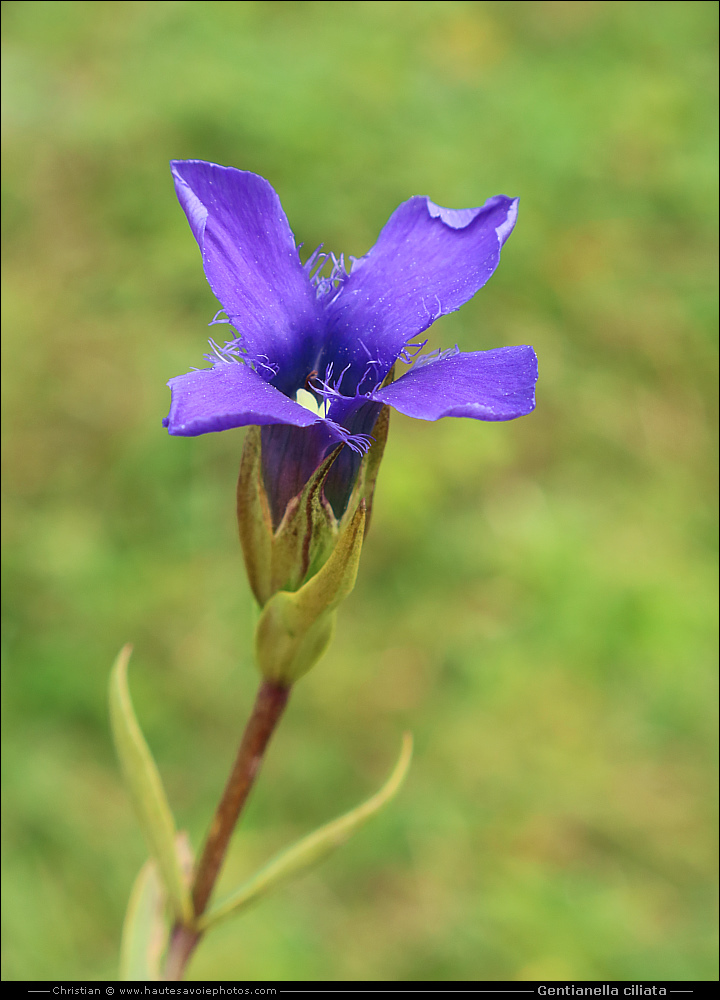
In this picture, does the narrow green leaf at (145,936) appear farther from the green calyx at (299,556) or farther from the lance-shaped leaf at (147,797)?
the green calyx at (299,556)

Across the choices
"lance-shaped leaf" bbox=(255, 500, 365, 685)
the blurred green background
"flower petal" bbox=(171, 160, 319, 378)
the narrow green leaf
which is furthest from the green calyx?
the blurred green background

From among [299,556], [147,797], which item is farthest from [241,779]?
[299,556]

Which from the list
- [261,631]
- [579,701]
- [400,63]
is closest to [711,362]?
[579,701]

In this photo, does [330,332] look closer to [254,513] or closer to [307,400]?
[307,400]

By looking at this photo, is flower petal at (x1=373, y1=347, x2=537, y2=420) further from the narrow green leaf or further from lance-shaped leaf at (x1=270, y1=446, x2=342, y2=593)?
the narrow green leaf

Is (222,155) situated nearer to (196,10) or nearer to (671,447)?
(196,10)

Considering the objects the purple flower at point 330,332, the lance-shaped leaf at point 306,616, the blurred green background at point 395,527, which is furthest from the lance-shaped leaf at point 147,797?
the blurred green background at point 395,527
